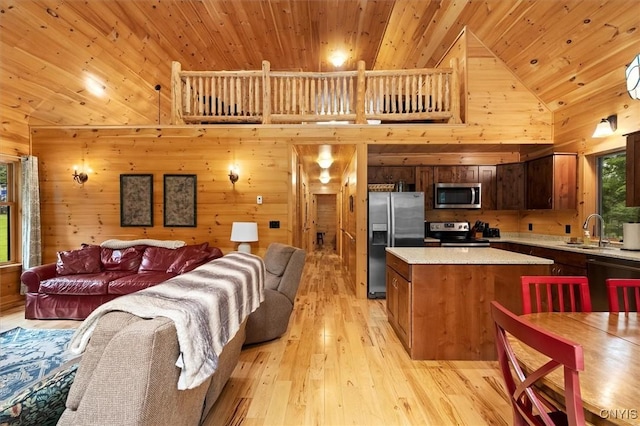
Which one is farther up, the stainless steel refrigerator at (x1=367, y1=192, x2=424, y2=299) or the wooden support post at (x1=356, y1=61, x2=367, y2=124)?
the wooden support post at (x1=356, y1=61, x2=367, y2=124)

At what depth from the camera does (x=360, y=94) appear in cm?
450

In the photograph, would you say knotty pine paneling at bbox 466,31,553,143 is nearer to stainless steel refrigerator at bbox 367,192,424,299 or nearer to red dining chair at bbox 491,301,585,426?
stainless steel refrigerator at bbox 367,192,424,299

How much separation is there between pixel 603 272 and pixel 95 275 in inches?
236

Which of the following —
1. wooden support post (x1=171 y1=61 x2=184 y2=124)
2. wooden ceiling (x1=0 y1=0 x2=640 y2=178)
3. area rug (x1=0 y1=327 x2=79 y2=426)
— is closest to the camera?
area rug (x1=0 y1=327 x2=79 y2=426)

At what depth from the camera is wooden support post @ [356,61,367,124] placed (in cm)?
446

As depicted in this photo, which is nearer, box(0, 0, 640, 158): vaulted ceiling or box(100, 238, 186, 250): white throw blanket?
box(0, 0, 640, 158): vaulted ceiling

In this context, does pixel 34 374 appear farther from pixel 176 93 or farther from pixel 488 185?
pixel 488 185

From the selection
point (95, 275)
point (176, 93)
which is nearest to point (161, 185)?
point (176, 93)

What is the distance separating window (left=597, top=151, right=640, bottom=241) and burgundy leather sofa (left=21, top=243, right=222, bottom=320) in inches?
208

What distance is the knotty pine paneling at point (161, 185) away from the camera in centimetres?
462

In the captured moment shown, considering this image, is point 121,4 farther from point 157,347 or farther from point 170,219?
point 157,347

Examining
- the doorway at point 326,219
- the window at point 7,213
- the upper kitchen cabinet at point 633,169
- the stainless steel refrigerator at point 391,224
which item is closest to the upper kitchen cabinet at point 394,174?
the stainless steel refrigerator at point 391,224

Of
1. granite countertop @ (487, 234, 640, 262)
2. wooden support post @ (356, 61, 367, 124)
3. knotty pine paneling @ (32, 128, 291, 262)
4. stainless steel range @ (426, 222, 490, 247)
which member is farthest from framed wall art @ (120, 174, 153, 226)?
granite countertop @ (487, 234, 640, 262)

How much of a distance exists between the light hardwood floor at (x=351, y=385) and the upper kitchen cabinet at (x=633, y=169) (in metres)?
2.31
